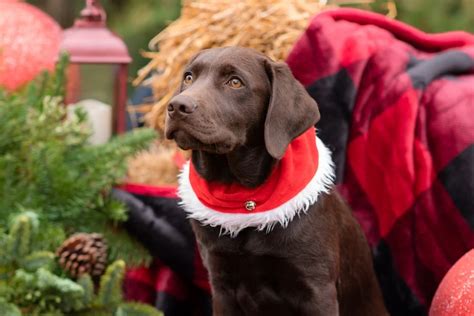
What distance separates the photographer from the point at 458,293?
2.68 meters

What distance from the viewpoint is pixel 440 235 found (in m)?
3.30

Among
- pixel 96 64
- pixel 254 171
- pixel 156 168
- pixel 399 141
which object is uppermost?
pixel 254 171

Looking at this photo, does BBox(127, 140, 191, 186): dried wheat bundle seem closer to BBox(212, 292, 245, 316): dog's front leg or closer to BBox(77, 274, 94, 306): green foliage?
BBox(77, 274, 94, 306): green foliage

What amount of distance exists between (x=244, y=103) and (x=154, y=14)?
184 inches

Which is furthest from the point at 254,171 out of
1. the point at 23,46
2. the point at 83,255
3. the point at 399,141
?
the point at 23,46

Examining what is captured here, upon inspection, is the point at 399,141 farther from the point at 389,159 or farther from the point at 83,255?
the point at 83,255

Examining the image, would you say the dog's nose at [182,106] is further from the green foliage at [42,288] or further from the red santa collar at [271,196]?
the green foliage at [42,288]

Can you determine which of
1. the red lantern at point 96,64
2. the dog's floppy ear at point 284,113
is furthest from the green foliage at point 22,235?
Result: the red lantern at point 96,64

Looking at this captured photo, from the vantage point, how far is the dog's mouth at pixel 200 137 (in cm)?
238

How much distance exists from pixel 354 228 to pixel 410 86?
68 cm

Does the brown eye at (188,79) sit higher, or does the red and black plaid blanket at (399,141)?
the brown eye at (188,79)

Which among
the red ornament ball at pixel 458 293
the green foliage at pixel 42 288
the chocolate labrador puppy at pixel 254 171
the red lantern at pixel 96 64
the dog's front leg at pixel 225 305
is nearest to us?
the chocolate labrador puppy at pixel 254 171

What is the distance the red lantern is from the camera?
381 cm

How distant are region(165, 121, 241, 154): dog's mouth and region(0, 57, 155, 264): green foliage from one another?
Result: 1.03 metres
